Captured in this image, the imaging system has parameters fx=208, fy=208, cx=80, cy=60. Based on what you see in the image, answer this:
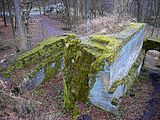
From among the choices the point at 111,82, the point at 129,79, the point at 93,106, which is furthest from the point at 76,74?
the point at 129,79

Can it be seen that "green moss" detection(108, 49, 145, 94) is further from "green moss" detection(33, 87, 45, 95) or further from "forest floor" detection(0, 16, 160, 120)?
"green moss" detection(33, 87, 45, 95)

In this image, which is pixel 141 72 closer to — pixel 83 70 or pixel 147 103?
pixel 147 103

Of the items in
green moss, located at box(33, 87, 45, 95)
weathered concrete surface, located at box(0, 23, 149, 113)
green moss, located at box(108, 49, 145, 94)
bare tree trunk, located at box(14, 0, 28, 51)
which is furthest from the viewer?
bare tree trunk, located at box(14, 0, 28, 51)

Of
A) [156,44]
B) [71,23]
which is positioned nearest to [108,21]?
[156,44]

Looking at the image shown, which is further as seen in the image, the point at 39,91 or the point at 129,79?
the point at 129,79

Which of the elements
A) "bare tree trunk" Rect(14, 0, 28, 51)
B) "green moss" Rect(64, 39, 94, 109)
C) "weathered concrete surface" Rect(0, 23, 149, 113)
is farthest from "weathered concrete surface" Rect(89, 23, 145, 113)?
"bare tree trunk" Rect(14, 0, 28, 51)

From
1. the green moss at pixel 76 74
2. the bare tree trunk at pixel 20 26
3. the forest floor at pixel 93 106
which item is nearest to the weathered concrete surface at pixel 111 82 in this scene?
the forest floor at pixel 93 106

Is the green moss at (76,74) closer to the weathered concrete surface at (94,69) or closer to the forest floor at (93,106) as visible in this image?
the weathered concrete surface at (94,69)

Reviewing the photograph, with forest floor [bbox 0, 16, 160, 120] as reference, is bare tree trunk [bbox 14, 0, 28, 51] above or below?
above

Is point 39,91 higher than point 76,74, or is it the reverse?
point 76,74

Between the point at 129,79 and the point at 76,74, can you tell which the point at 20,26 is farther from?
the point at 129,79

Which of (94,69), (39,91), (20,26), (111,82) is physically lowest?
(39,91)

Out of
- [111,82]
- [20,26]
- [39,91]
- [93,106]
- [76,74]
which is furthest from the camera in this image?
[20,26]

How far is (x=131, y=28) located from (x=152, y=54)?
995 centimetres
